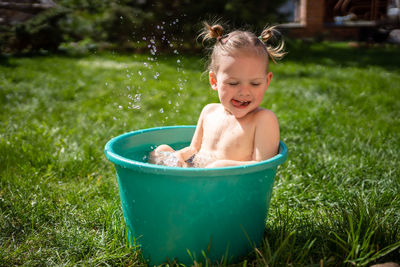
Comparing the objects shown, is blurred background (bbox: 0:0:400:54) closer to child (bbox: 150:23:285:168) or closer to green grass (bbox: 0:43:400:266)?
green grass (bbox: 0:43:400:266)

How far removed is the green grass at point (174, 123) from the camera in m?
1.46

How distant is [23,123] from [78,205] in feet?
4.90

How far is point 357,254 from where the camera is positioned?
4.32ft

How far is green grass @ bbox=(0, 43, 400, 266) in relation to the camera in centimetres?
146

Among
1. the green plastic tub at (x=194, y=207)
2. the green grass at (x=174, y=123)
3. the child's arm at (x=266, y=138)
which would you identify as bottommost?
the green grass at (x=174, y=123)

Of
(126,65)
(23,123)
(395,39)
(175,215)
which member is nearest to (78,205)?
(175,215)

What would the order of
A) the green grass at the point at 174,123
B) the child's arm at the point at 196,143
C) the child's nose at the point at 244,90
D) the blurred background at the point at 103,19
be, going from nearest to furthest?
the green grass at the point at 174,123, the child's nose at the point at 244,90, the child's arm at the point at 196,143, the blurred background at the point at 103,19

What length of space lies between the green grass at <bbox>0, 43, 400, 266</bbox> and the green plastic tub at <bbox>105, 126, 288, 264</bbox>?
0.11 metres

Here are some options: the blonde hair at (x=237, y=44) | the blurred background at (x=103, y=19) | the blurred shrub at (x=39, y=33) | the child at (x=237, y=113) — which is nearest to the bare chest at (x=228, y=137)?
the child at (x=237, y=113)

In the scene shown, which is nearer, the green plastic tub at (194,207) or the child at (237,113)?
the green plastic tub at (194,207)

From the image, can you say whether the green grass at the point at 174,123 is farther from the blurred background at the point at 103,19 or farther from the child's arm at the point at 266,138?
the blurred background at the point at 103,19

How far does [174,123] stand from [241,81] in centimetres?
168

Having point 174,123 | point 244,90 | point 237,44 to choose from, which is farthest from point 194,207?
point 174,123

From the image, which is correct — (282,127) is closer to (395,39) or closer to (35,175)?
(35,175)
